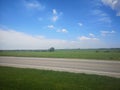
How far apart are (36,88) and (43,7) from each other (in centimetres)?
689

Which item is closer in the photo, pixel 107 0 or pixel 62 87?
pixel 62 87

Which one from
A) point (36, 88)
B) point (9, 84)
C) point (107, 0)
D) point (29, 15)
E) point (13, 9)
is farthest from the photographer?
point (29, 15)

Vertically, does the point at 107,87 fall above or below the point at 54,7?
below

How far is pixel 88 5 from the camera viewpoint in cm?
1158

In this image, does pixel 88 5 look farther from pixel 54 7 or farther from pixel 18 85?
pixel 18 85

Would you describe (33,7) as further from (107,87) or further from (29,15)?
(107,87)

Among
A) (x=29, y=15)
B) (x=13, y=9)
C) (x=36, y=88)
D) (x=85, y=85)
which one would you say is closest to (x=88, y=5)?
(x=29, y=15)

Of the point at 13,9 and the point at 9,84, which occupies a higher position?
Result: the point at 13,9

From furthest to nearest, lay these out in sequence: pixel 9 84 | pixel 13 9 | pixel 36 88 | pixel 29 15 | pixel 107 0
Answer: pixel 29 15 < pixel 13 9 < pixel 107 0 < pixel 9 84 < pixel 36 88

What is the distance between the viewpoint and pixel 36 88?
20.2 ft

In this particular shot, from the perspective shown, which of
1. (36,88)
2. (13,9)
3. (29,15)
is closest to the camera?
(36,88)

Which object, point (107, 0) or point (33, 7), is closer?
point (107, 0)

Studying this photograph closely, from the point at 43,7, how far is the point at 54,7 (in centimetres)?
73

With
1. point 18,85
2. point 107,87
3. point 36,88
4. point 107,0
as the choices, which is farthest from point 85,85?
point 107,0
